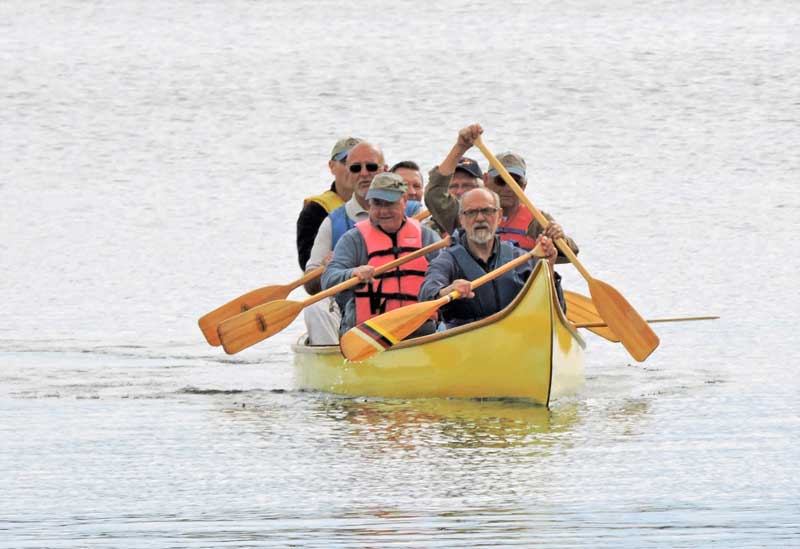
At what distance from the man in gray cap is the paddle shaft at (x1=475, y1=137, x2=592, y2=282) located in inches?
53.2

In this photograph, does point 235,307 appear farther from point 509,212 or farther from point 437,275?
point 437,275

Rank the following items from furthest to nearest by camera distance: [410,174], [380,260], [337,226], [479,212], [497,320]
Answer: [410,174]
[337,226]
[380,260]
[497,320]
[479,212]

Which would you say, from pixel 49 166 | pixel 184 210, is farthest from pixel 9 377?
pixel 49 166

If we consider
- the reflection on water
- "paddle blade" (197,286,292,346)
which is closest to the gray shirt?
the reflection on water

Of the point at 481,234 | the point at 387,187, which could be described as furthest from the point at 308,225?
the point at 481,234

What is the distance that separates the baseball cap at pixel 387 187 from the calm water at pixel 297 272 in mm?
1310

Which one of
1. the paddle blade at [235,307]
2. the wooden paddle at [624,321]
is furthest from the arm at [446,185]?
the paddle blade at [235,307]

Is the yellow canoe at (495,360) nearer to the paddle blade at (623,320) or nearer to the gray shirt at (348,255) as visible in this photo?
the paddle blade at (623,320)

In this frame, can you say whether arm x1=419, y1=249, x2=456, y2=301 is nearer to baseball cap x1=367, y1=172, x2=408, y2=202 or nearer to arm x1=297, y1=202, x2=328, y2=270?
baseball cap x1=367, y1=172, x2=408, y2=202

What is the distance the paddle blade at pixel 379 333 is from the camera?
37.0ft

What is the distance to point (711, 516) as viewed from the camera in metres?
8.14

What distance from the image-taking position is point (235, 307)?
13531mm

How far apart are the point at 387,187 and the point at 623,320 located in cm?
178

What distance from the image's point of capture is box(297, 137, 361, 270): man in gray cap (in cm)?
1284
